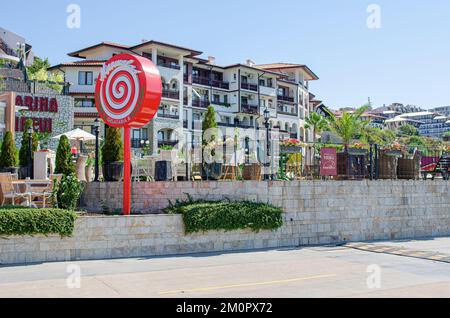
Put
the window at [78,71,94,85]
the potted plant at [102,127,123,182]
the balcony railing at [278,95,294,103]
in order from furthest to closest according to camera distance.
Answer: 1. the balcony railing at [278,95,294,103]
2. the window at [78,71,94,85]
3. the potted plant at [102,127,123,182]

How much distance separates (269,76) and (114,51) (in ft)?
71.9

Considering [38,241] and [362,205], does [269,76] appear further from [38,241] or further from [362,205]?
[38,241]

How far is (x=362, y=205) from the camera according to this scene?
17391mm

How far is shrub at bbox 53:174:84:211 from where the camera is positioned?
13.6 m

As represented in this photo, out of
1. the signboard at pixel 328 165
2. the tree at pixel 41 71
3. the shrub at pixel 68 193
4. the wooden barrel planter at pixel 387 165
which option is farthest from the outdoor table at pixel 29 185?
the tree at pixel 41 71

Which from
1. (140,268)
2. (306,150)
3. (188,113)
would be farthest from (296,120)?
(140,268)

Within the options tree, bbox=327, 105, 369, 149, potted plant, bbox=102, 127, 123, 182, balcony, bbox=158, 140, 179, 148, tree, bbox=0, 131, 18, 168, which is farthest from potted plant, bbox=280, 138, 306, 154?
balcony, bbox=158, 140, 179, 148

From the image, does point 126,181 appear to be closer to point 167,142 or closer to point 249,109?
point 167,142

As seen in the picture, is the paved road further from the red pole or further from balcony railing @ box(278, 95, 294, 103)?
balcony railing @ box(278, 95, 294, 103)

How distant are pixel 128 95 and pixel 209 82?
45.4 metres

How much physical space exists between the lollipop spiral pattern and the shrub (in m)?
2.25

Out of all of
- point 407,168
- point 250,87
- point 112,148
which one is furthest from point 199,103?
point 407,168

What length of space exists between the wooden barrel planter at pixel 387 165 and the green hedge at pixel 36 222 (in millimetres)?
11934
